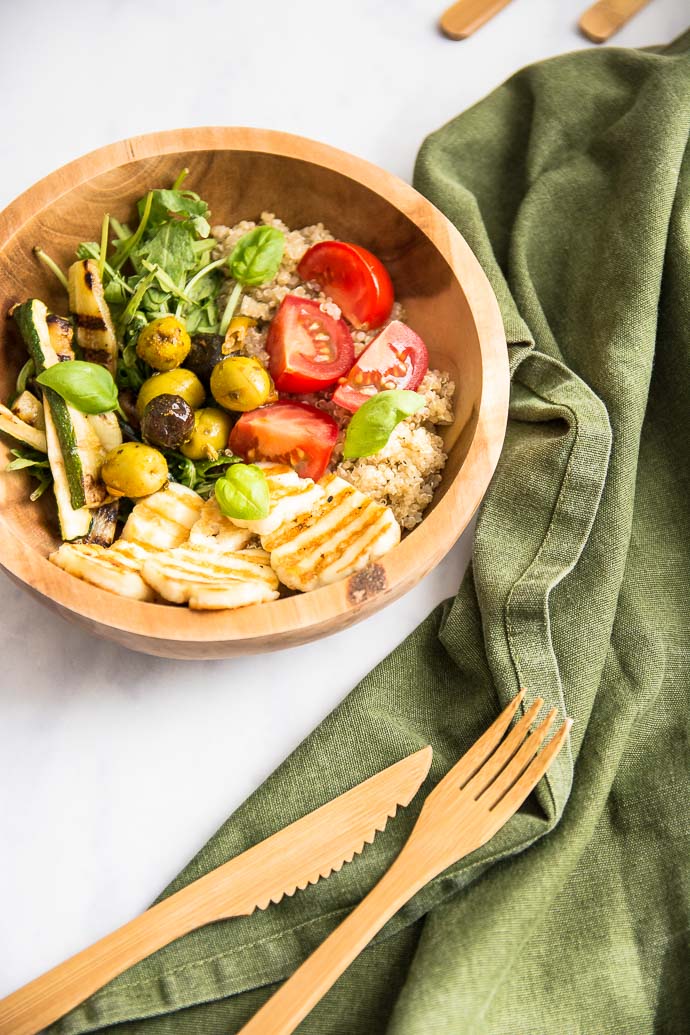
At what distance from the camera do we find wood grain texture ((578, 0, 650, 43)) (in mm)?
2453

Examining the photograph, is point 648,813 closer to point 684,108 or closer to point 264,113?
point 684,108

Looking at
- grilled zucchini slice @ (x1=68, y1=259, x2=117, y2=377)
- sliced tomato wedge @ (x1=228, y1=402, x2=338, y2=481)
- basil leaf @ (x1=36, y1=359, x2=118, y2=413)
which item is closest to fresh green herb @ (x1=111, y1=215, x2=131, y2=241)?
grilled zucchini slice @ (x1=68, y1=259, x2=117, y2=377)

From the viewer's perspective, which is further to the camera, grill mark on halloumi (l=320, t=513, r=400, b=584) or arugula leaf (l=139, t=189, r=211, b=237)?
arugula leaf (l=139, t=189, r=211, b=237)

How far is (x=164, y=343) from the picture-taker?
6.07ft

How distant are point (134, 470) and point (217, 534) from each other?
0.19 meters

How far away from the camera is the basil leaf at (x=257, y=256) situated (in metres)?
1.96

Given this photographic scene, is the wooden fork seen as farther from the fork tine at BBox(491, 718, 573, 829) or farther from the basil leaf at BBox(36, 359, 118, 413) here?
the basil leaf at BBox(36, 359, 118, 413)

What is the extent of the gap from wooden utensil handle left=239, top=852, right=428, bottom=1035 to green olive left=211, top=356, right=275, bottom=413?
912 mm

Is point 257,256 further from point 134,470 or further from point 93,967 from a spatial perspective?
point 93,967

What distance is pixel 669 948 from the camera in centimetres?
180

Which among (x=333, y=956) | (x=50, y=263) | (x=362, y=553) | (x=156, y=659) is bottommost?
(x=333, y=956)

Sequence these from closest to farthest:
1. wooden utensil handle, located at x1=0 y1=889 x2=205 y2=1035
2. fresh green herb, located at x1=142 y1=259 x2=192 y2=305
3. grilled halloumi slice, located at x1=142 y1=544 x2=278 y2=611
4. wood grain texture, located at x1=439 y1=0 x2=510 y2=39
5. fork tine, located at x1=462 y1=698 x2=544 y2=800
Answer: grilled halloumi slice, located at x1=142 y1=544 x2=278 y2=611
wooden utensil handle, located at x1=0 y1=889 x2=205 y2=1035
fork tine, located at x1=462 y1=698 x2=544 y2=800
fresh green herb, located at x1=142 y1=259 x2=192 y2=305
wood grain texture, located at x1=439 y1=0 x2=510 y2=39

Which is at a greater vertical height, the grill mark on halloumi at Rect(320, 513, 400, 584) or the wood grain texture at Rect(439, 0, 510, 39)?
the wood grain texture at Rect(439, 0, 510, 39)

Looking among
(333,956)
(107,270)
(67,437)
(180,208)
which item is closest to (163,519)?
(67,437)
